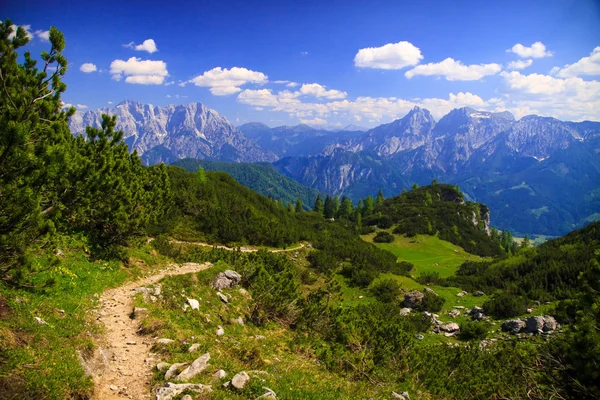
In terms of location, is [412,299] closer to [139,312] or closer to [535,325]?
[535,325]

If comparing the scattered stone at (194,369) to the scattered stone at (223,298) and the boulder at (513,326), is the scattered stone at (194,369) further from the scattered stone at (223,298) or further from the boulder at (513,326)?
the boulder at (513,326)

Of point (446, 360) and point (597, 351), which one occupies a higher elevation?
point (597, 351)

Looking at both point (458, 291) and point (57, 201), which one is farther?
point (458, 291)

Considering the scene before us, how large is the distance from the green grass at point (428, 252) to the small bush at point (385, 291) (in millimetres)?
33272

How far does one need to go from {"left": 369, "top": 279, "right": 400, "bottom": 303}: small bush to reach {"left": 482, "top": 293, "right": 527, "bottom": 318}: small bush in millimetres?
10848

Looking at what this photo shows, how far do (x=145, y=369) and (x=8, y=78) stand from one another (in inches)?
382

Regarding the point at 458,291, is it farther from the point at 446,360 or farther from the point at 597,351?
the point at 597,351

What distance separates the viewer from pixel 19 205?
7.95 metres

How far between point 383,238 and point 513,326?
235 feet

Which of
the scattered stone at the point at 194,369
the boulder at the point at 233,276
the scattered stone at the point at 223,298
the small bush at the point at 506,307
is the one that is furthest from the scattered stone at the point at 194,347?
the small bush at the point at 506,307

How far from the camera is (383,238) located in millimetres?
104625

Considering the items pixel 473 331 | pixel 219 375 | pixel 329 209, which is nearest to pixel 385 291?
pixel 473 331

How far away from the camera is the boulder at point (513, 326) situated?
32.7 m

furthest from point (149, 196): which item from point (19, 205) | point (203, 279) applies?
point (19, 205)
